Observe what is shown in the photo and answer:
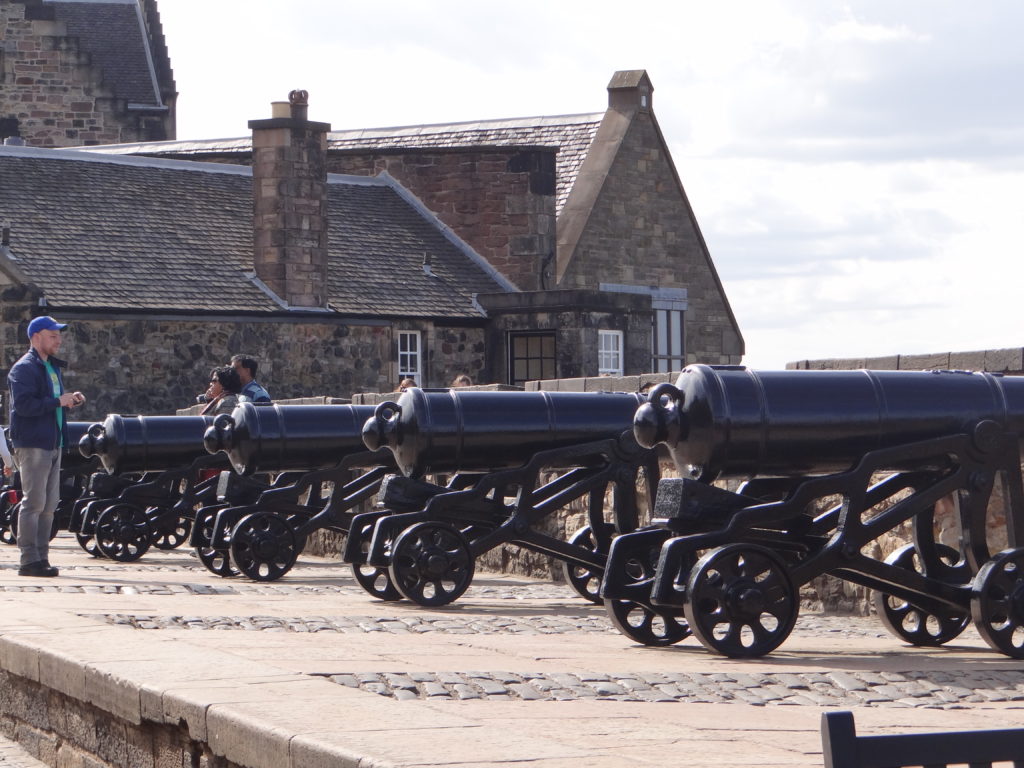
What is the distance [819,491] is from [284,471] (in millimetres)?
6287

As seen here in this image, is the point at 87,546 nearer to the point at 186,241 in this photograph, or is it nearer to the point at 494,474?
the point at 494,474

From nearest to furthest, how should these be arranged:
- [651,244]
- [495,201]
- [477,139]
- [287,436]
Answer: [287,436] < [495,201] < [651,244] < [477,139]

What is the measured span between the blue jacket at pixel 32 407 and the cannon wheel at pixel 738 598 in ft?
18.7

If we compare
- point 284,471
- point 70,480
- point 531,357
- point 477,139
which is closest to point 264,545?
point 284,471

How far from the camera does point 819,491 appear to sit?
7.36 m

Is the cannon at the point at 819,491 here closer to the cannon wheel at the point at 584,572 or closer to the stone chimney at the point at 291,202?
the cannon wheel at the point at 584,572

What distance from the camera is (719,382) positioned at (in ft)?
23.7

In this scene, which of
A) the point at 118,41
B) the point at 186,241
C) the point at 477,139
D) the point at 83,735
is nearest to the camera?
the point at 83,735

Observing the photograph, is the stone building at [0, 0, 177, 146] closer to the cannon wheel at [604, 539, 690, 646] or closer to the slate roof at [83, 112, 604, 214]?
the slate roof at [83, 112, 604, 214]

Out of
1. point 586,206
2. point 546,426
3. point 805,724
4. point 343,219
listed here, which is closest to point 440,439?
point 546,426

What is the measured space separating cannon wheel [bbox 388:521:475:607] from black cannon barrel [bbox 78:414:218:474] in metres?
5.46

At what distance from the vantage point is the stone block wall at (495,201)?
113 ft

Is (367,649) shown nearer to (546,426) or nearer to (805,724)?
(805,724)

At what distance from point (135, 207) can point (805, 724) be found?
26.4m
